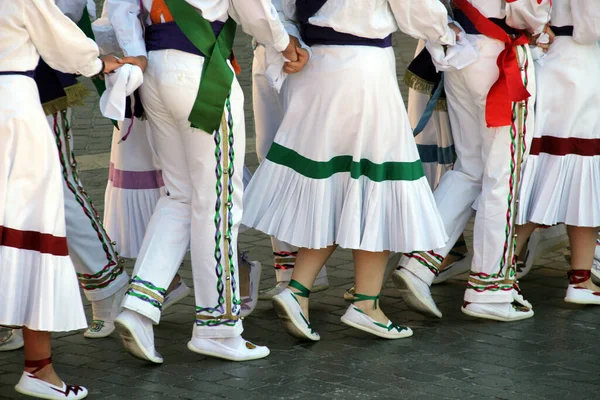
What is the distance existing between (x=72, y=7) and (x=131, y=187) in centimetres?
87

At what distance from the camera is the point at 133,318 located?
4.46 meters

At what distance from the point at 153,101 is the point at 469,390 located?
5.46 ft

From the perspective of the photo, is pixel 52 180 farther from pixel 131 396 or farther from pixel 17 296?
pixel 131 396

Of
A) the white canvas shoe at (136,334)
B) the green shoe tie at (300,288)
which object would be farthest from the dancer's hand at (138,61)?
the green shoe tie at (300,288)

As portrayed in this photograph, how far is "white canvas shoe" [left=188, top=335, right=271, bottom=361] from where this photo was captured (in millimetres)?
4602

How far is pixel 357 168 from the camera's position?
4.79 m

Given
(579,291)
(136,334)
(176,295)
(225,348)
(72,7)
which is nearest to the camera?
→ (136,334)

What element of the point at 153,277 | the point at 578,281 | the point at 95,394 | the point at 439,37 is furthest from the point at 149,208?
the point at 578,281

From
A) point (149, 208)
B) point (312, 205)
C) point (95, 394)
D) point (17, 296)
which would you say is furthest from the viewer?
point (149, 208)

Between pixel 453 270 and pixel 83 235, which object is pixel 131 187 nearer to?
pixel 83 235

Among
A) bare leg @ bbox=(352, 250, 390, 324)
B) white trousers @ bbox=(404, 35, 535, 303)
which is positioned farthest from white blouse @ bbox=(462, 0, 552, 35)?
bare leg @ bbox=(352, 250, 390, 324)

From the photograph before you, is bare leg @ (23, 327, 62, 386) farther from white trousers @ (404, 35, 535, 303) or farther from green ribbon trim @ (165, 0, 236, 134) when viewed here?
white trousers @ (404, 35, 535, 303)

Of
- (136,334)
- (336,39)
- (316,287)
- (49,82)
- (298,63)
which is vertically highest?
Result: (336,39)

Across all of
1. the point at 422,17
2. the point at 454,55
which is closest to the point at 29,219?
the point at 422,17
